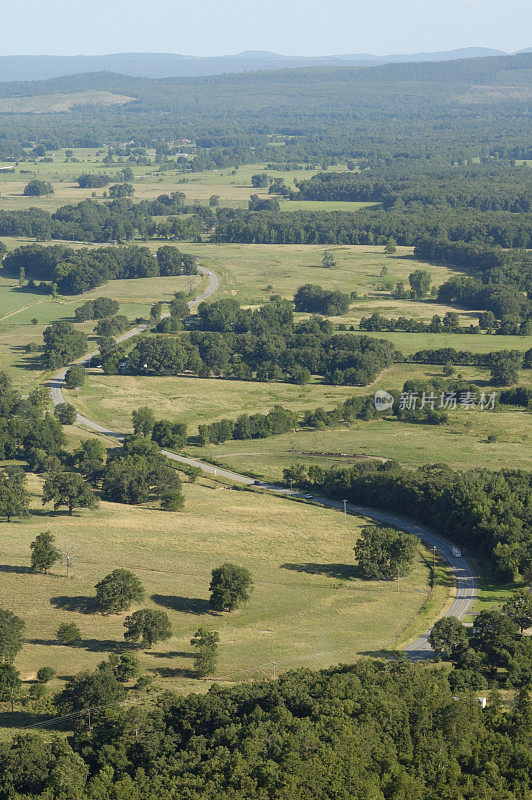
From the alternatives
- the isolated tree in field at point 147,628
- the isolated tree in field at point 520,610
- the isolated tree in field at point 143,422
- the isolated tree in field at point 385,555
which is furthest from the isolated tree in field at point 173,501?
the isolated tree in field at point 520,610

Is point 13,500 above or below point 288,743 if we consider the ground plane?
below

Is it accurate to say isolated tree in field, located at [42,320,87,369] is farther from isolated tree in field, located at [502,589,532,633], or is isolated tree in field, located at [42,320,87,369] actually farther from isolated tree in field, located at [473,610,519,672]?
isolated tree in field, located at [473,610,519,672]

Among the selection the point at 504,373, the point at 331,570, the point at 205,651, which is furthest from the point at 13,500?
the point at 504,373

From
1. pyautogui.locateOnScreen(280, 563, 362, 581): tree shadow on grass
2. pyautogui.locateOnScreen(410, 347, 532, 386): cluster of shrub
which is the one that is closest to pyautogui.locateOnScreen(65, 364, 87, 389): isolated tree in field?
pyautogui.locateOnScreen(410, 347, 532, 386): cluster of shrub

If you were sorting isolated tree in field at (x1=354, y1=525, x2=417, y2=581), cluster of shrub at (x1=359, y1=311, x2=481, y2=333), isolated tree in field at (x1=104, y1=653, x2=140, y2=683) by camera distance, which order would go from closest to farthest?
1. isolated tree in field at (x1=104, y1=653, x2=140, y2=683)
2. isolated tree in field at (x1=354, y1=525, x2=417, y2=581)
3. cluster of shrub at (x1=359, y1=311, x2=481, y2=333)

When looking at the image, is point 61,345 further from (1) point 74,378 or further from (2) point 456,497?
(2) point 456,497

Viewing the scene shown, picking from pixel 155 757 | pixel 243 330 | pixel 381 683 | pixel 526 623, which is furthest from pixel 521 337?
pixel 155 757
